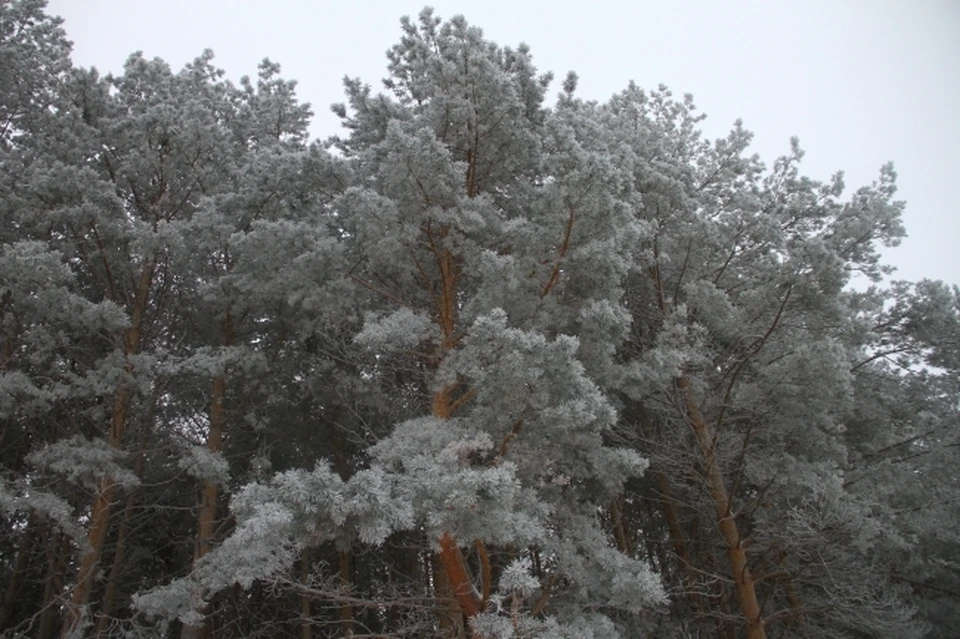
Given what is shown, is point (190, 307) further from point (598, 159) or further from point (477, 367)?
point (598, 159)

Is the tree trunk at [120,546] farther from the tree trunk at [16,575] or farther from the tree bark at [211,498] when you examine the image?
the tree trunk at [16,575]

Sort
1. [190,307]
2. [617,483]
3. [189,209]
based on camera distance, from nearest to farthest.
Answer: [617,483] → [189,209] → [190,307]

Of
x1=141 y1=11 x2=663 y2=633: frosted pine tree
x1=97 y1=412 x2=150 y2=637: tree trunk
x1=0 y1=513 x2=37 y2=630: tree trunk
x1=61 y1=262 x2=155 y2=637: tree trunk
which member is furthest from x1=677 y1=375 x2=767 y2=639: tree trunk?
x1=0 y1=513 x2=37 y2=630: tree trunk

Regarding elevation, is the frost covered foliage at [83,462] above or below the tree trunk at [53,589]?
above

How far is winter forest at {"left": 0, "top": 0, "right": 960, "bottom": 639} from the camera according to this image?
20.3 feet

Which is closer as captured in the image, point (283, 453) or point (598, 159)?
point (598, 159)

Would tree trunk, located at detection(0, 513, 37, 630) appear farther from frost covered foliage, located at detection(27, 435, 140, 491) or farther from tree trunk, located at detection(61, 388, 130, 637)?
frost covered foliage, located at detection(27, 435, 140, 491)

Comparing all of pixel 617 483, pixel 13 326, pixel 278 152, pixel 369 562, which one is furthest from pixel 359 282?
pixel 369 562

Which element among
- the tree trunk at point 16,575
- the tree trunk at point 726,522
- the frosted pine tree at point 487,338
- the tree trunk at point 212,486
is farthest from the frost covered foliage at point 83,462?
the tree trunk at point 726,522

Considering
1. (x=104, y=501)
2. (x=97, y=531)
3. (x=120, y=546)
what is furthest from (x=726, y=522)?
(x=120, y=546)

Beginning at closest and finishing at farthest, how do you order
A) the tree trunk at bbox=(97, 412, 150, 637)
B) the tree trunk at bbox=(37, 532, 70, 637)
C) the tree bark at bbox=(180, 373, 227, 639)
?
the tree bark at bbox=(180, 373, 227, 639), the tree trunk at bbox=(97, 412, 150, 637), the tree trunk at bbox=(37, 532, 70, 637)

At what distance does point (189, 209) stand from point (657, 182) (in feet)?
23.3

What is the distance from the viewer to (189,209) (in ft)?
32.7

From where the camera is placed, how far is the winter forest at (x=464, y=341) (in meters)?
6.19
